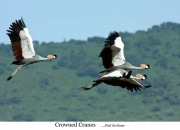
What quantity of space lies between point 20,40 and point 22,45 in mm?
300

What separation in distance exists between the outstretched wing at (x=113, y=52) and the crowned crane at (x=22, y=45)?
5.33ft

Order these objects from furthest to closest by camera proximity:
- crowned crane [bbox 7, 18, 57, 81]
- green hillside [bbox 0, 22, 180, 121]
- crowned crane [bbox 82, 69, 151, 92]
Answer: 1. green hillside [bbox 0, 22, 180, 121]
2. crowned crane [bbox 7, 18, 57, 81]
3. crowned crane [bbox 82, 69, 151, 92]

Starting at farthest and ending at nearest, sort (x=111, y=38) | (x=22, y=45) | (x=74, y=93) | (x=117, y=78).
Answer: (x=74, y=93)
(x=111, y=38)
(x=22, y=45)
(x=117, y=78)

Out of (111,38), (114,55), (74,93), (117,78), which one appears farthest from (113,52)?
(74,93)

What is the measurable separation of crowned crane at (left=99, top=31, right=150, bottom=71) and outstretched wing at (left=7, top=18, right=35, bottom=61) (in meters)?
2.06

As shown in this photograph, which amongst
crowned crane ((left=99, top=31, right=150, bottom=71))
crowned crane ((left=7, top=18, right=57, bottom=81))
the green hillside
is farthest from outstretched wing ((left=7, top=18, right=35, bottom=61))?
the green hillside

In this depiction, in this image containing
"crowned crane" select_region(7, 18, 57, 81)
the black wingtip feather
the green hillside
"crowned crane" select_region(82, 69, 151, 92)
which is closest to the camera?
"crowned crane" select_region(82, 69, 151, 92)

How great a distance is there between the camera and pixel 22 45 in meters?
27.8

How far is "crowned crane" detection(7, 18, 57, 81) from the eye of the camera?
2708 centimetres

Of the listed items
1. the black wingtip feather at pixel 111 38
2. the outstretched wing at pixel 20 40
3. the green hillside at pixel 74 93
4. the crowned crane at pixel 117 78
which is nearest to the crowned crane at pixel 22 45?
the outstretched wing at pixel 20 40

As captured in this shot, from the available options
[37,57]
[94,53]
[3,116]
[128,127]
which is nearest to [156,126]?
[128,127]

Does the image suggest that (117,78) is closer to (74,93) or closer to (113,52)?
(113,52)

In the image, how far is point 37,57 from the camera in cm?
2717

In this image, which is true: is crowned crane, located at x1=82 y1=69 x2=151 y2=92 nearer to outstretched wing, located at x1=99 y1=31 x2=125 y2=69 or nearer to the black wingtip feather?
outstretched wing, located at x1=99 y1=31 x2=125 y2=69
